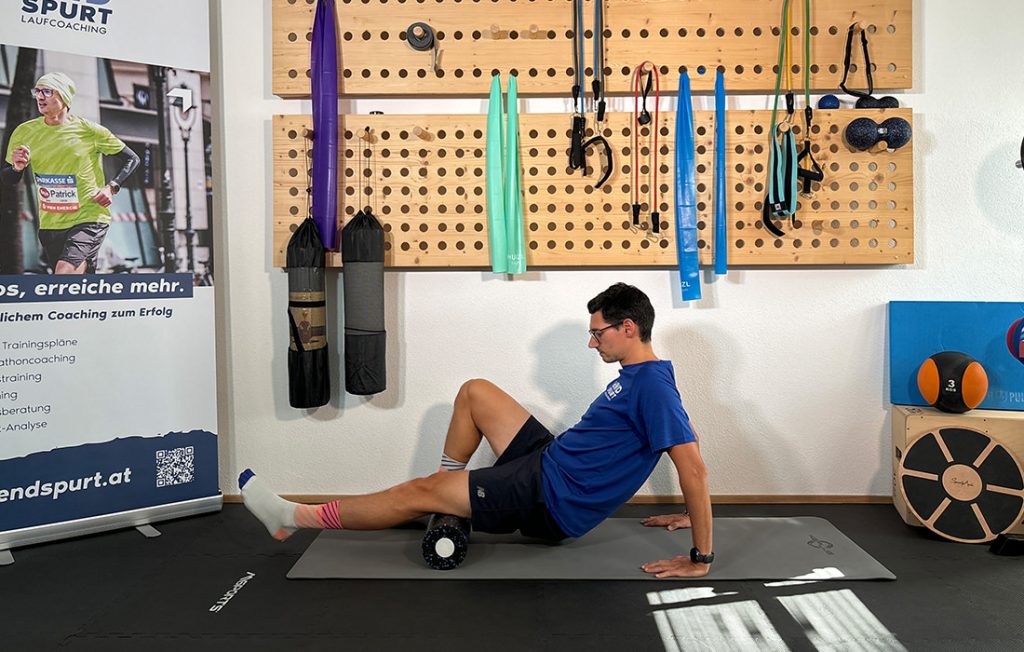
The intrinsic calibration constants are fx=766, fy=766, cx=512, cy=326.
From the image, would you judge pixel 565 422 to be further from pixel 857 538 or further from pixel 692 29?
pixel 692 29

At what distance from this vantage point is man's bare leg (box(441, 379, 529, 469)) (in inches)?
113

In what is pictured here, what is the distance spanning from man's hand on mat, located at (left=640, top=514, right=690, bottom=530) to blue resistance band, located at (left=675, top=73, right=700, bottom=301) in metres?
1.03

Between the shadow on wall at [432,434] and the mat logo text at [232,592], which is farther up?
the shadow on wall at [432,434]

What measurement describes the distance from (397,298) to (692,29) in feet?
5.61

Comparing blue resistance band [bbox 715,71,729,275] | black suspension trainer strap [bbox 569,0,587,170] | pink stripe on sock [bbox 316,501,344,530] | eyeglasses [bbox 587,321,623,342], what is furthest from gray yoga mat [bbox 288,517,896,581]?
black suspension trainer strap [bbox 569,0,587,170]

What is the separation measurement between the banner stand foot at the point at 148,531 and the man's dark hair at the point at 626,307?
1.95m

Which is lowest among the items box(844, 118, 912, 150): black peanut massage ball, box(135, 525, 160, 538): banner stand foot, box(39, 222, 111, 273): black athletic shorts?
box(135, 525, 160, 538): banner stand foot

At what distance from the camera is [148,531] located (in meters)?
3.04

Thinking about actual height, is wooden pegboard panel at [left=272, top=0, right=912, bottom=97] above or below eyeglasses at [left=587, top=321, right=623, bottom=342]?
above

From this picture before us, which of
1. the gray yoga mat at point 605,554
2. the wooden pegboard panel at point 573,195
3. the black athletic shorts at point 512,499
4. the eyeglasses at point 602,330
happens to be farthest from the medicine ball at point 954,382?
the black athletic shorts at point 512,499

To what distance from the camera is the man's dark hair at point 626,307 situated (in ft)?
8.25

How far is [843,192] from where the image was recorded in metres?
3.24

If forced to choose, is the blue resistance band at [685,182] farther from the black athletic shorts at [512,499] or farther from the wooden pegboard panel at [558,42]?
the black athletic shorts at [512,499]

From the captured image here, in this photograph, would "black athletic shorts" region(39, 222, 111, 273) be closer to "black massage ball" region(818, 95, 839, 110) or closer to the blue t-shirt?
the blue t-shirt
